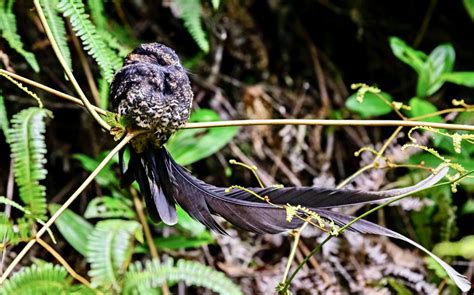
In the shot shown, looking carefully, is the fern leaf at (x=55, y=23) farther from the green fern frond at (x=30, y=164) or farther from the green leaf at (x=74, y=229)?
the green leaf at (x=74, y=229)

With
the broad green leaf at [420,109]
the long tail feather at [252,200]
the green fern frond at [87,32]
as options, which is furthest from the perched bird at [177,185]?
the broad green leaf at [420,109]

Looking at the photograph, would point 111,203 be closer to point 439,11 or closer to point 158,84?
Answer: point 158,84

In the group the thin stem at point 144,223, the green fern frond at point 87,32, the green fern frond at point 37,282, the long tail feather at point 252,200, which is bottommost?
the thin stem at point 144,223

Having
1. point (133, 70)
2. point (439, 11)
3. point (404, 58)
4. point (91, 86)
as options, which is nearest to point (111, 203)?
point (91, 86)

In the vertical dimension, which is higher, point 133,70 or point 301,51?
point 133,70

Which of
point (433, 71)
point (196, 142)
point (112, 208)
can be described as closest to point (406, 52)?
point (433, 71)

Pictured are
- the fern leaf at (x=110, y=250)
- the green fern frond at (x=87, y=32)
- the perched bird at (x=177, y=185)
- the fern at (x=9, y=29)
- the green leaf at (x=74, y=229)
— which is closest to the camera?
the perched bird at (x=177, y=185)

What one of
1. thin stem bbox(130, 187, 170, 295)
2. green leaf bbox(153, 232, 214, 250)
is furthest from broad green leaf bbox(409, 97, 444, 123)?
thin stem bbox(130, 187, 170, 295)
